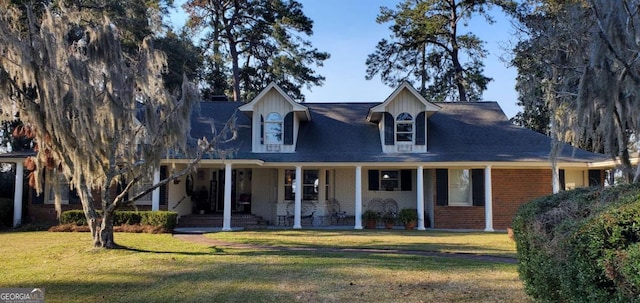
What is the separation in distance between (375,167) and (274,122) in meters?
4.40

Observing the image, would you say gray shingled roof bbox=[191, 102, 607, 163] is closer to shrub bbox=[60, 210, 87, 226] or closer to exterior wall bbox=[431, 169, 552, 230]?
exterior wall bbox=[431, 169, 552, 230]

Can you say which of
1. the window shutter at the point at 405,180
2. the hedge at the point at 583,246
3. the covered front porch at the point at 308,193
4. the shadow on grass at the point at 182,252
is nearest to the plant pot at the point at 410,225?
the covered front porch at the point at 308,193

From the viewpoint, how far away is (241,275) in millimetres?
7203

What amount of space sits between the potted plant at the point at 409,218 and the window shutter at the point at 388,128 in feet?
9.47

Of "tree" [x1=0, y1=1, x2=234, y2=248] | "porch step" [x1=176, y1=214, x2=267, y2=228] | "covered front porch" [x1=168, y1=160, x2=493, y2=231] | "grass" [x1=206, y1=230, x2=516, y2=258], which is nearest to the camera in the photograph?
"tree" [x1=0, y1=1, x2=234, y2=248]

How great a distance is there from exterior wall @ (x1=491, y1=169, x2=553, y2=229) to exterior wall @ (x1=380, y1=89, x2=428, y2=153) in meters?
3.04

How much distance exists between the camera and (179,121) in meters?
9.91

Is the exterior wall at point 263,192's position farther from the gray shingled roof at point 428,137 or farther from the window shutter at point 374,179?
the window shutter at point 374,179

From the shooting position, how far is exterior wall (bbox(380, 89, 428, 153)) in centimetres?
1730


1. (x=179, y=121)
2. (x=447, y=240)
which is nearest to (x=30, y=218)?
(x=179, y=121)

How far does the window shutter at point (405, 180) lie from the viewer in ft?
58.0

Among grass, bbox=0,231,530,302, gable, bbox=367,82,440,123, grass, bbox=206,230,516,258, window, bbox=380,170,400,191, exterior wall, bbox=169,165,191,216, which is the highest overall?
gable, bbox=367,82,440,123

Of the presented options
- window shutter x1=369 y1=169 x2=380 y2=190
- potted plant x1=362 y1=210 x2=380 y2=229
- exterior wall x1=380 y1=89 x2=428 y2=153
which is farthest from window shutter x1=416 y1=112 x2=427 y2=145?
potted plant x1=362 y1=210 x2=380 y2=229

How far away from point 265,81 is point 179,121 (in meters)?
21.6
